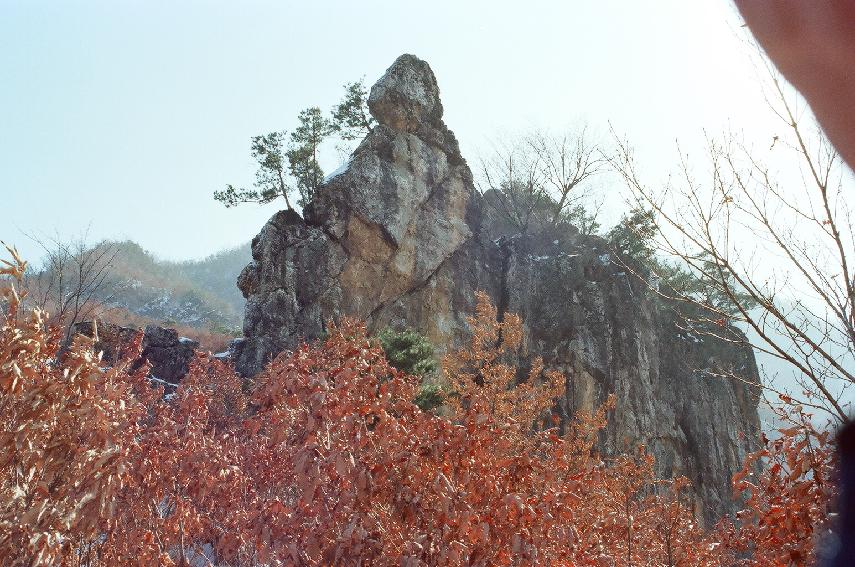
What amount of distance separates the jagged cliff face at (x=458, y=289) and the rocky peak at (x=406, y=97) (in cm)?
5

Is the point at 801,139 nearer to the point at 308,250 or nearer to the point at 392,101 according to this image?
the point at 308,250

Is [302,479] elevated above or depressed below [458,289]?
below

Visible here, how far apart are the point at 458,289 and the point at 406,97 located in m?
7.65

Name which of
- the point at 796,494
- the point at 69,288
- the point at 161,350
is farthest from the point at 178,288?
the point at 796,494

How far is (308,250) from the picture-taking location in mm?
18672

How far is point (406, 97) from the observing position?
862 inches

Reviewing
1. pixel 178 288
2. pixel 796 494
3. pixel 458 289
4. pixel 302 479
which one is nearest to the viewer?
pixel 796 494

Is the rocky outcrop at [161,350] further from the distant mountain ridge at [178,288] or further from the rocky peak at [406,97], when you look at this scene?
the distant mountain ridge at [178,288]

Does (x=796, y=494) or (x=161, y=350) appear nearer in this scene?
(x=796, y=494)

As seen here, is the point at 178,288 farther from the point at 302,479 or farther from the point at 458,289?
the point at 302,479

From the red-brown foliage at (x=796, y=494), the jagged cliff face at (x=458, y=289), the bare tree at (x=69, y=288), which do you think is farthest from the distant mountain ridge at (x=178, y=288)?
the red-brown foliage at (x=796, y=494)

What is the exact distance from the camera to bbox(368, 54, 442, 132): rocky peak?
2162 centimetres

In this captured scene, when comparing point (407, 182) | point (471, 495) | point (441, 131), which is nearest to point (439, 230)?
point (407, 182)

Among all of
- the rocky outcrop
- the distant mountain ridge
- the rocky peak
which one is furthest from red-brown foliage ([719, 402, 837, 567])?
the distant mountain ridge
